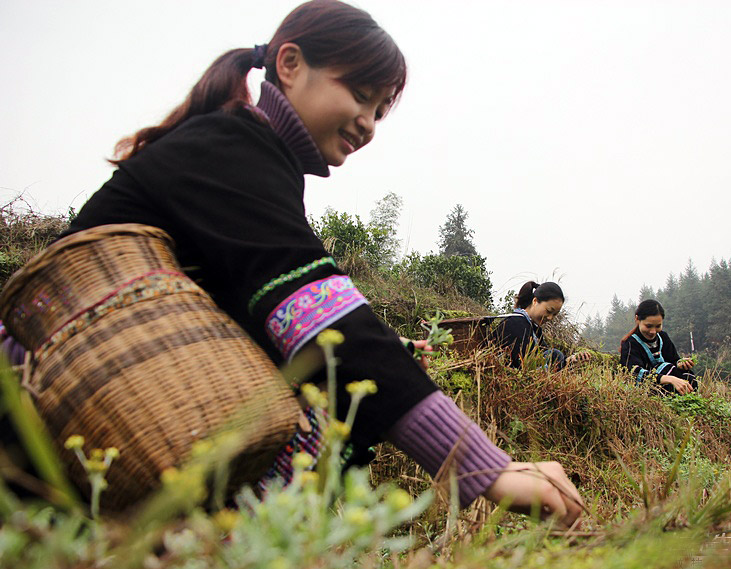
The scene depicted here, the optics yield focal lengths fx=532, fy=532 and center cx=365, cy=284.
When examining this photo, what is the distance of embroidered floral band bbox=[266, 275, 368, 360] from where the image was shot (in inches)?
36.4

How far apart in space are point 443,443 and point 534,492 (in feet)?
0.59

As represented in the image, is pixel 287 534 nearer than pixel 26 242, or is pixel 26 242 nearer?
pixel 287 534

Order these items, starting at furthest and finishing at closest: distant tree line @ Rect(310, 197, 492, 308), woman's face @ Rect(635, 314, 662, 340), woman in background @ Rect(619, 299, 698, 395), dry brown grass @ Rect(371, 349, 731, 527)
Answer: distant tree line @ Rect(310, 197, 492, 308) < woman's face @ Rect(635, 314, 662, 340) < woman in background @ Rect(619, 299, 698, 395) < dry brown grass @ Rect(371, 349, 731, 527)

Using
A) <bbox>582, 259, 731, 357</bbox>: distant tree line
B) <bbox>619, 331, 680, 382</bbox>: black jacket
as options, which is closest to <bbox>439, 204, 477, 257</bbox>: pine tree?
<bbox>582, 259, 731, 357</bbox>: distant tree line

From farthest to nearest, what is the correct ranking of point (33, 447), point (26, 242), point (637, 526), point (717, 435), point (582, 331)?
point (582, 331)
point (26, 242)
point (717, 435)
point (637, 526)
point (33, 447)

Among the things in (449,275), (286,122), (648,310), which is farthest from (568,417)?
(449,275)

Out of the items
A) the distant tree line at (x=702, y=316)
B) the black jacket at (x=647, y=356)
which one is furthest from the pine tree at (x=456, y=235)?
the black jacket at (x=647, y=356)

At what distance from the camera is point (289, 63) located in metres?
1.36

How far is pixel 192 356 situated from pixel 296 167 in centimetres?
58

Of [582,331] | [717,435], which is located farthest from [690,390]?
[582,331]

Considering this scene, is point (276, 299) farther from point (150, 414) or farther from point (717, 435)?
point (717, 435)

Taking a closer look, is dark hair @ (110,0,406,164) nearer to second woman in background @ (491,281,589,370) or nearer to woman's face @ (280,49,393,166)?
woman's face @ (280,49,393,166)

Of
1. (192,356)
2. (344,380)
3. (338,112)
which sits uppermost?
(338,112)

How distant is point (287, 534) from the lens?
1.08 ft
